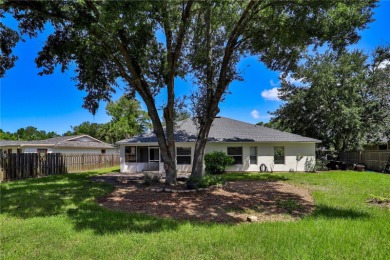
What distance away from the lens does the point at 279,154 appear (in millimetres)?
→ 20266

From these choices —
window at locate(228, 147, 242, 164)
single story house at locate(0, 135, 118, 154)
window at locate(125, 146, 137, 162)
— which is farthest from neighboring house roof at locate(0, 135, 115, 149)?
window at locate(228, 147, 242, 164)

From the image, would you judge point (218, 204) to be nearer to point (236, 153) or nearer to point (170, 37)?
point (170, 37)

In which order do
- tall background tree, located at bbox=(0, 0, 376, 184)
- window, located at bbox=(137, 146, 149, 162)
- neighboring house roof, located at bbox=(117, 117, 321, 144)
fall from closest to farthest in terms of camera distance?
1. tall background tree, located at bbox=(0, 0, 376, 184)
2. neighboring house roof, located at bbox=(117, 117, 321, 144)
3. window, located at bbox=(137, 146, 149, 162)

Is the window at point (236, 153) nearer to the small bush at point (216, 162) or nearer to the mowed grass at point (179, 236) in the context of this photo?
the small bush at point (216, 162)

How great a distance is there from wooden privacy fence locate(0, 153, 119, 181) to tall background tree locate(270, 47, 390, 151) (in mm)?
18955

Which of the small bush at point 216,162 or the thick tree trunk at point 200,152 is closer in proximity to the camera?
the thick tree trunk at point 200,152

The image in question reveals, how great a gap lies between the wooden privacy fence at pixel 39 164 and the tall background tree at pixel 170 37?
5.43 metres

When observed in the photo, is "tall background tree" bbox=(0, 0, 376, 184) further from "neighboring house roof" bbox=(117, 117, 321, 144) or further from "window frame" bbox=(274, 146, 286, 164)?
"window frame" bbox=(274, 146, 286, 164)

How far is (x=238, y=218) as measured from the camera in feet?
21.2

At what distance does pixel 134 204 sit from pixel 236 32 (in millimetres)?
7613

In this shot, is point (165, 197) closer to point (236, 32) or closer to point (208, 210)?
point (208, 210)

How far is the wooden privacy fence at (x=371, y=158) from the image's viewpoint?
64.6 ft

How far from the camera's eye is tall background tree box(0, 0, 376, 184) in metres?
8.69

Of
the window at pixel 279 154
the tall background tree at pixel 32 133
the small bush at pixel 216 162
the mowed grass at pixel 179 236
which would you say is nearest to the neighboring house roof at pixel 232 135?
the window at pixel 279 154
